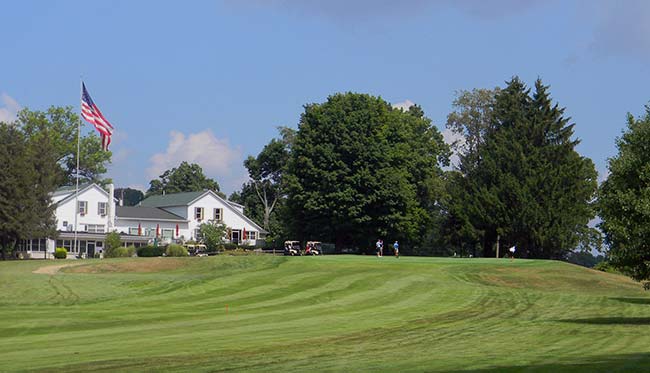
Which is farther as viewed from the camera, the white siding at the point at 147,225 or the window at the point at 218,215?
the window at the point at 218,215

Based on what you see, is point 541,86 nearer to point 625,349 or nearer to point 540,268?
point 540,268

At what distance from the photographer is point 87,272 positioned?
183ft

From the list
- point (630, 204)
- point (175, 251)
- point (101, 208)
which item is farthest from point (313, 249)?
point (630, 204)

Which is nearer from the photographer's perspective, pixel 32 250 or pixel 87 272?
pixel 87 272

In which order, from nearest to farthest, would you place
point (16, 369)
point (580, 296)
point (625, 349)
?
point (16, 369) → point (625, 349) → point (580, 296)

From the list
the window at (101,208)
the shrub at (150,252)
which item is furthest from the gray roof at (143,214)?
the shrub at (150,252)

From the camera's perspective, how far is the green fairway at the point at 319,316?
2055 centimetres

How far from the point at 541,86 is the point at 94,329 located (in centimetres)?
7042

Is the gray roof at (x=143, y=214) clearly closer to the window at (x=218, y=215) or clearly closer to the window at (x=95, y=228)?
the window at (x=95, y=228)

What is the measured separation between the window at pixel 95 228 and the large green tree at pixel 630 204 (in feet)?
259

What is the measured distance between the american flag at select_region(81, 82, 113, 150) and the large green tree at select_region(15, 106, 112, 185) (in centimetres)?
4325

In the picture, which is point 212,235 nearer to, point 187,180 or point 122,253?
point 122,253

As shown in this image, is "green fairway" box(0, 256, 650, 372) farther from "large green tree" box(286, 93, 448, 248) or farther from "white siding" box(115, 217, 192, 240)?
"white siding" box(115, 217, 192, 240)

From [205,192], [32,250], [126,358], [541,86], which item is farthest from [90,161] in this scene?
[126,358]
